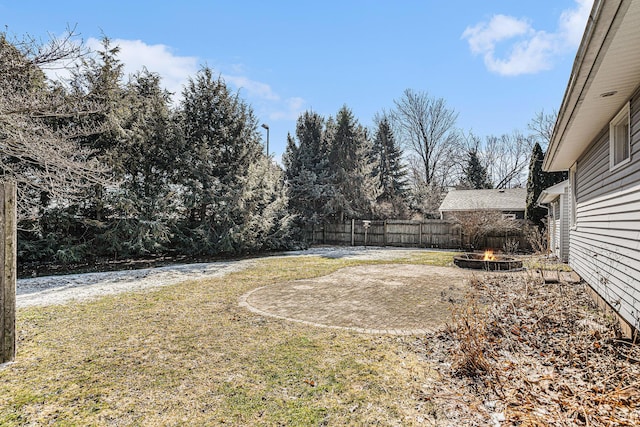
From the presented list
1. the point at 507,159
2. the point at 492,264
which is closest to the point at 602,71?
the point at 492,264

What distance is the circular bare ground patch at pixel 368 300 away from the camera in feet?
13.9

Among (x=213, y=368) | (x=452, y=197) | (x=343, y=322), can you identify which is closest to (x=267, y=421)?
(x=213, y=368)

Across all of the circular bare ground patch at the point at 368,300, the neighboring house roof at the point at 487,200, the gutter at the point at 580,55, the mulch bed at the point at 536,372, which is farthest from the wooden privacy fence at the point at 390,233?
the mulch bed at the point at 536,372

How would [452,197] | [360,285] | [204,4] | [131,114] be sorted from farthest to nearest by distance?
[452,197]
[131,114]
[204,4]
[360,285]

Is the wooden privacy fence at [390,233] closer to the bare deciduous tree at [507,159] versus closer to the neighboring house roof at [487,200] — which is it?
the neighboring house roof at [487,200]

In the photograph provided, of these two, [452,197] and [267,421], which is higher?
[452,197]

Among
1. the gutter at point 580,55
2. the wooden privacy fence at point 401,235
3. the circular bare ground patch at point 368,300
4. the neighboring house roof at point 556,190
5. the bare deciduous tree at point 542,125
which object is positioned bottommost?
the circular bare ground patch at point 368,300

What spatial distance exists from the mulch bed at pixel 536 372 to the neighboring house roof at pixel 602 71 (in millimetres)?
2576

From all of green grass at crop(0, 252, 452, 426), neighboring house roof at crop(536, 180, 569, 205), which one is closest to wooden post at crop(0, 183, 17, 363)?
green grass at crop(0, 252, 452, 426)

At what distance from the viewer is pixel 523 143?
2944cm

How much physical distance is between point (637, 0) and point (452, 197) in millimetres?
21276

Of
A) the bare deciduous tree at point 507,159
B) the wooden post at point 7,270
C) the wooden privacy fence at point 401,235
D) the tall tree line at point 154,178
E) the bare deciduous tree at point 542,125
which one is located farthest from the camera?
the bare deciduous tree at point 507,159

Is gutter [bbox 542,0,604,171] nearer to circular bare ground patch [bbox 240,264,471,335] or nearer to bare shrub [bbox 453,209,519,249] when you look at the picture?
circular bare ground patch [bbox 240,264,471,335]

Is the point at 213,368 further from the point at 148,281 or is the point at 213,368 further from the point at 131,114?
the point at 131,114
